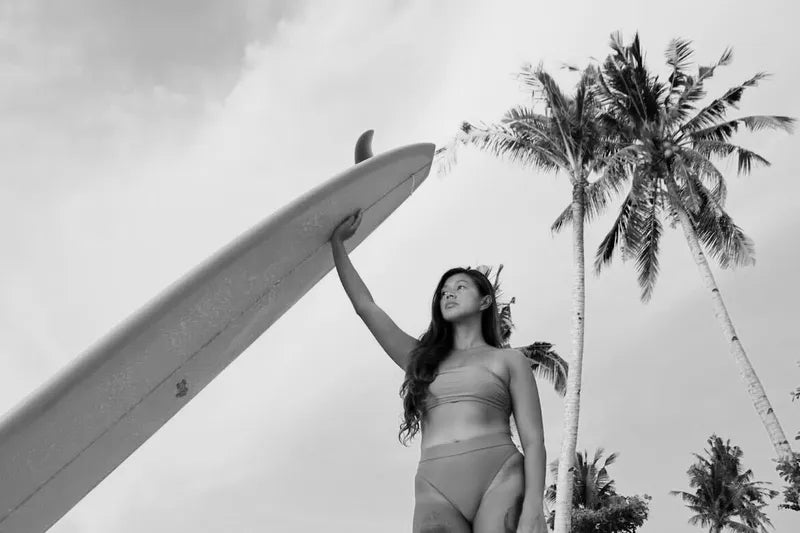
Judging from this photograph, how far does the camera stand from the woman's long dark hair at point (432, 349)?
2119 millimetres

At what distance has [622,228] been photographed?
1489cm

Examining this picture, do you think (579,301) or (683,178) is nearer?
(579,301)

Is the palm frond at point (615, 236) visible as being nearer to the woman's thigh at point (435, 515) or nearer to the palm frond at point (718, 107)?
the palm frond at point (718, 107)

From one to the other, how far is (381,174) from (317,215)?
1.42 ft

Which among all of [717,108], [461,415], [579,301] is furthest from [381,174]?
[717,108]

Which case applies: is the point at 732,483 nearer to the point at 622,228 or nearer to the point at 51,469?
the point at 622,228

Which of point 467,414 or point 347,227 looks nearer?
point 467,414

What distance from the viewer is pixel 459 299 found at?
2268 millimetres

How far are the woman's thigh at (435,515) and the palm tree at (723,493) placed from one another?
96.2 feet

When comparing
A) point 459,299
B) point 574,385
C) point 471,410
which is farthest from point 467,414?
point 574,385

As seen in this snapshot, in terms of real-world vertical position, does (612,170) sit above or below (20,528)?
above

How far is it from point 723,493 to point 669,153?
19.6m

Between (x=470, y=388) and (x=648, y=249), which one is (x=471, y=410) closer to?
(x=470, y=388)

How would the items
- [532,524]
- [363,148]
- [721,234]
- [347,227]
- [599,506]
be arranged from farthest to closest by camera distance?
[599,506] < [721,234] < [363,148] < [347,227] < [532,524]
